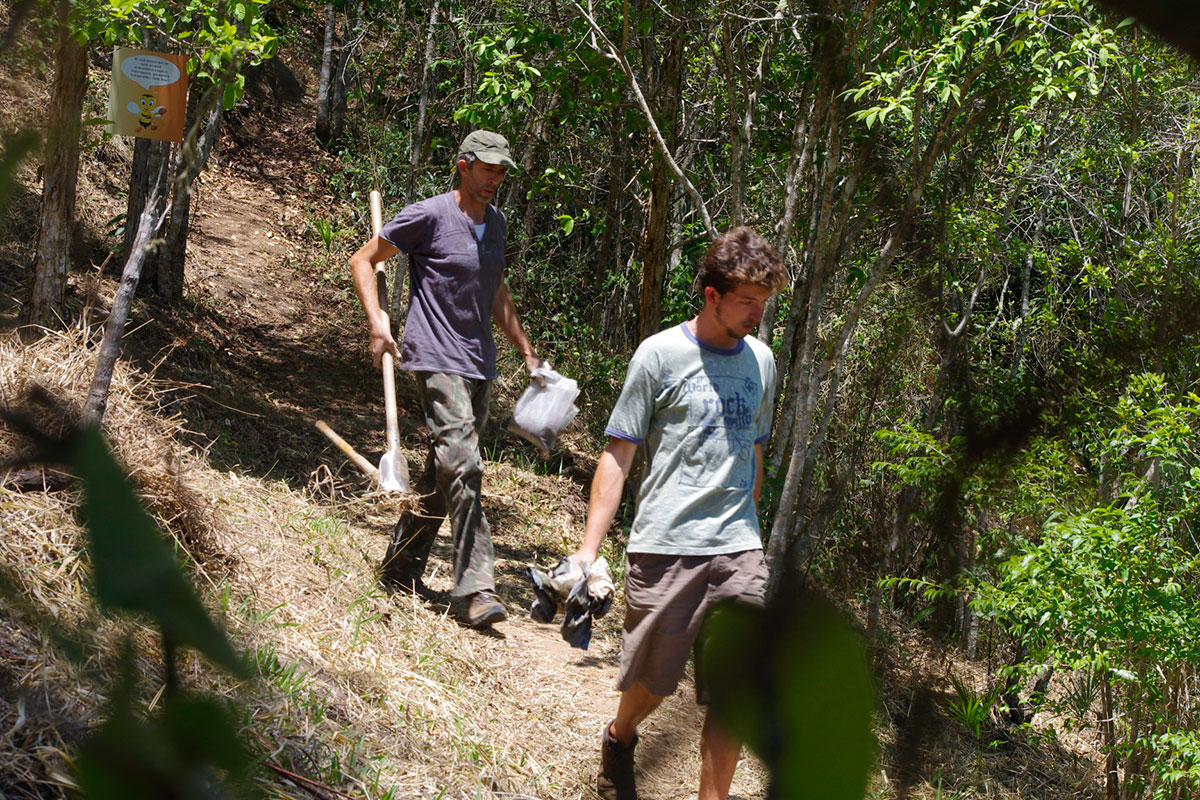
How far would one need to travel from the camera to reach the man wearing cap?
4508mm

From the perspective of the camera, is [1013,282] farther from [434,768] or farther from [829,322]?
[434,768]

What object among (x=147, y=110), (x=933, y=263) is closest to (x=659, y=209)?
(x=147, y=110)

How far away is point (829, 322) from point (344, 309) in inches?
203

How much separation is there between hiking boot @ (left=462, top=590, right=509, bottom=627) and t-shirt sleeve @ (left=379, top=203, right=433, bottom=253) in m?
1.53

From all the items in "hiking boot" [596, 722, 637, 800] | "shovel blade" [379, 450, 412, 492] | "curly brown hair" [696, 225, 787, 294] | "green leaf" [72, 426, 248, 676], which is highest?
"green leaf" [72, 426, 248, 676]

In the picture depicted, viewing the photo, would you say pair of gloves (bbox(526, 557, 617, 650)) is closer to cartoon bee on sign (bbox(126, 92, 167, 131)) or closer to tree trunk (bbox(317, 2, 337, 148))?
cartoon bee on sign (bbox(126, 92, 167, 131))

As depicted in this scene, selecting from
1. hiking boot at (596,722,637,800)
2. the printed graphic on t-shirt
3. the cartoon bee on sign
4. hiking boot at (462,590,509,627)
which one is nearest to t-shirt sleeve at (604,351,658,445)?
the printed graphic on t-shirt

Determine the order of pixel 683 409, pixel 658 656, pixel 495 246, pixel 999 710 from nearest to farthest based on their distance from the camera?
pixel 658 656
pixel 683 409
pixel 495 246
pixel 999 710

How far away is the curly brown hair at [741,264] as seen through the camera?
3.17m

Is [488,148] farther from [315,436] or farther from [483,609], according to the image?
[315,436]

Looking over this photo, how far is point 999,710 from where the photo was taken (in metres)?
5.76

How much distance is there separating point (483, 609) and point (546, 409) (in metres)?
0.92

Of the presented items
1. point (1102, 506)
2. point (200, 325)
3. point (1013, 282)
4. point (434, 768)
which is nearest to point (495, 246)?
point (434, 768)

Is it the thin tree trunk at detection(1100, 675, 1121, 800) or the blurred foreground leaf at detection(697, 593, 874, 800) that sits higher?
the blurred foreground leaf at detection(697, 593, 874, 800)
